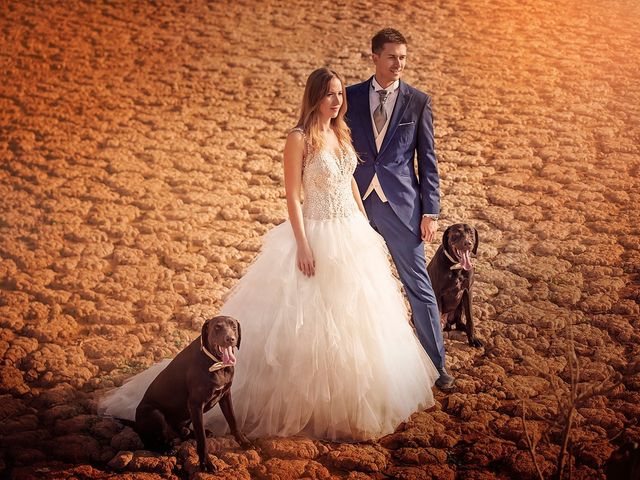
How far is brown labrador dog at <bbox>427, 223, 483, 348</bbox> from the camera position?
4207 millimetres

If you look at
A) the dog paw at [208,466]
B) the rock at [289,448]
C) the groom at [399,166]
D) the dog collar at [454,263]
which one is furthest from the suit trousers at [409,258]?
the dog paw at [208,466]

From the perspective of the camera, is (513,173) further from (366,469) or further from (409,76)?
(366,469)

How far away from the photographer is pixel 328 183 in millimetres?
3523

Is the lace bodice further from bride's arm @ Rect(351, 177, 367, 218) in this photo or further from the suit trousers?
the suit trousers

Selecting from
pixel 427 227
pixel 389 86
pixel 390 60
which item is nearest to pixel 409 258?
pixel 427 227

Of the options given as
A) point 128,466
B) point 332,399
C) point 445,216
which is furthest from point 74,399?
point 445,216

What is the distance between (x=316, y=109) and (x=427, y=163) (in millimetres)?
739

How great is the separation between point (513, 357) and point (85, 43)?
24.8 ft

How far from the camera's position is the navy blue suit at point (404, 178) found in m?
3.78

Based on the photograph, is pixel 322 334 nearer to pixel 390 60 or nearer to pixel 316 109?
pixel 316 109

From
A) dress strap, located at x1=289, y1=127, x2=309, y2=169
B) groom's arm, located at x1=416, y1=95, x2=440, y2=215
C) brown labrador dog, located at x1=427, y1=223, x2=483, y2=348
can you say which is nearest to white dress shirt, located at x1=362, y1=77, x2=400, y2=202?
groom's arm, located at x1=416, y1=95, x2=440, y2=215

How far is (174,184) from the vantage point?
667 cm

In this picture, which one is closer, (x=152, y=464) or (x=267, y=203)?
(x=152, y=464)

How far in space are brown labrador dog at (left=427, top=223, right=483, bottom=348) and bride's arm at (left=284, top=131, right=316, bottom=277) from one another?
111 centimetres
